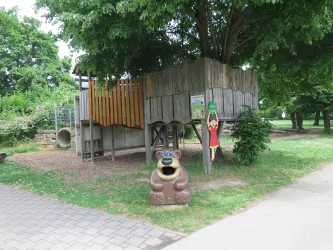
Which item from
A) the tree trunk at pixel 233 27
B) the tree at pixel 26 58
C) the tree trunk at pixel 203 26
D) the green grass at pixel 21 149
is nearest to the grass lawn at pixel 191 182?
the tree trunk at pixel 233 27

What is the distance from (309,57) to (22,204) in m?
9.89

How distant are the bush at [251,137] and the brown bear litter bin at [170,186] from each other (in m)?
3.98

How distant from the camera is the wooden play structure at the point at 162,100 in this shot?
8133mm

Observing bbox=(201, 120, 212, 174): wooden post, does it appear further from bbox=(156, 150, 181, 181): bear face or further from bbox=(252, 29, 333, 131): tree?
bbox=(252, 29, 333, 131): tree

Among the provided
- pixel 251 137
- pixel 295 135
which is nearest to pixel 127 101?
pixel 251 137

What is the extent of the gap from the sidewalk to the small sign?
3112mm

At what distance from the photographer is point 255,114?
28.9ft

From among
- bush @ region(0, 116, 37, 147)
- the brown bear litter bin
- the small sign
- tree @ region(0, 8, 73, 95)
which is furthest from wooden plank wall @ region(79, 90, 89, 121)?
tree @ region(0, 8, 73, 95)

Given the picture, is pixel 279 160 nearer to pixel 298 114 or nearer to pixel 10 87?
pixel 298 114

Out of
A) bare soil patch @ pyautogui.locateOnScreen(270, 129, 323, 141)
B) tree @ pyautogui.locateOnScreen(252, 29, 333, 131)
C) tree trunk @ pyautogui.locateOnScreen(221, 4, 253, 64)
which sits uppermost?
tree trunk @ pyautogui.locateOnScreen(221, 4, 253, 64)

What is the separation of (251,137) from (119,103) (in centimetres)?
490

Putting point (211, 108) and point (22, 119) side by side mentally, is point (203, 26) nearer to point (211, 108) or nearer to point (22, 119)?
point (211, 108)

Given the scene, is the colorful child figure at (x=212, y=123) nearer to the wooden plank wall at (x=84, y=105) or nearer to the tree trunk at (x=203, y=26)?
the tree trunk at (x=203, y=26)

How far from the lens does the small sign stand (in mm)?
7844
